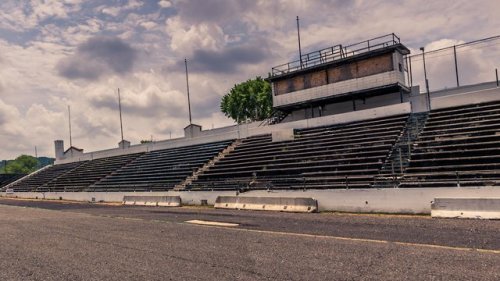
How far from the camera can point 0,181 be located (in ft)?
225

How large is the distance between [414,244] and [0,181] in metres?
75.3

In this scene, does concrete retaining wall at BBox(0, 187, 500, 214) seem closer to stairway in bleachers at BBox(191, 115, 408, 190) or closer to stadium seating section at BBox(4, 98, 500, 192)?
stadium seating section at BBox(4, 98, 500, 192)

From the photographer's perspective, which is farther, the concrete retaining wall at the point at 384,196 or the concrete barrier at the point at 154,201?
the concrete barrier at the point at 154,201

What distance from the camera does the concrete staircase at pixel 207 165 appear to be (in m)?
32.2

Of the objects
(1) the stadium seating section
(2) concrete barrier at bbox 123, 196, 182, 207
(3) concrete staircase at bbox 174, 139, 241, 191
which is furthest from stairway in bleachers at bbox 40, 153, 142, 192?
(3) concrete staircase at bbox 174, 139, 241, 191

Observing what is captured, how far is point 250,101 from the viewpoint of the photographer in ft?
249

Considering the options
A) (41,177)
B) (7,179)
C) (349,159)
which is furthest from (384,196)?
(7,179)

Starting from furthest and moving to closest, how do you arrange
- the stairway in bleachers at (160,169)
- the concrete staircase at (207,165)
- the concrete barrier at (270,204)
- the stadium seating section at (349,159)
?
the stairway in bleachers at (160,169)
the concrete staircase at (207,165)
the concrete barrier at (270,204)
the stadium seating section at (349,159)

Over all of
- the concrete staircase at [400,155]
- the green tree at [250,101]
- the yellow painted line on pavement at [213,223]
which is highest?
the green tree at [250,101]

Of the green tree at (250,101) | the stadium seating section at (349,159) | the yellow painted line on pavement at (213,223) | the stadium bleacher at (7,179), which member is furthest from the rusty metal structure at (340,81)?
the stadium bleacher at (7,179)

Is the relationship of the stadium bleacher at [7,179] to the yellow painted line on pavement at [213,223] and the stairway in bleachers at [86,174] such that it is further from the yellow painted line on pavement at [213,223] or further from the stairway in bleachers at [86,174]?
the yellow painted line on pavement at [213,223]

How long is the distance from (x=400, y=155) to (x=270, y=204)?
7241mm

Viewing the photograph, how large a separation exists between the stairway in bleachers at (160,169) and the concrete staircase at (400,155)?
56.9 ft

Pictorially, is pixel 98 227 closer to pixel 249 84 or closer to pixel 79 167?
pixel 79 167
